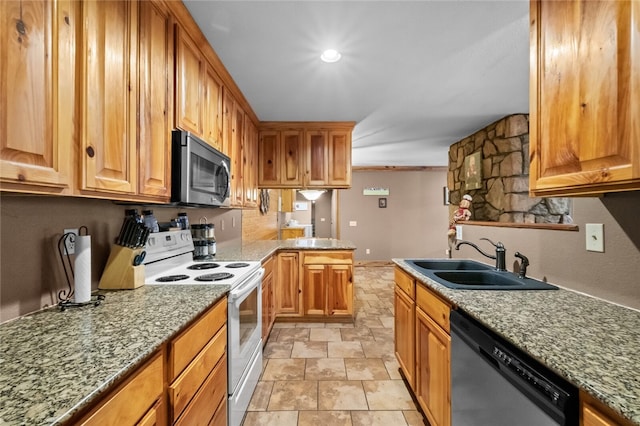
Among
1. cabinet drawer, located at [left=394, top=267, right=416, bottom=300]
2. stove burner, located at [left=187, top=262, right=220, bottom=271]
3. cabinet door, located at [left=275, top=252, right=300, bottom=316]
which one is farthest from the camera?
cabinet door, located at [left=275, top=252, right=300, bottom=316]

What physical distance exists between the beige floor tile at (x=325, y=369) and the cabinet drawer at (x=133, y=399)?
1.55 m

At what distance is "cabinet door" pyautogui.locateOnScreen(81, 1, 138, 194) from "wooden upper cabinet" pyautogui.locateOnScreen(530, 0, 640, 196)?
1720 mm

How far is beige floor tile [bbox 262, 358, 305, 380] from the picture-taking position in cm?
212

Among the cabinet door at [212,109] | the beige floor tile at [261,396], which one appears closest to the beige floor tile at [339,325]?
the beige floor tile at [261,396]

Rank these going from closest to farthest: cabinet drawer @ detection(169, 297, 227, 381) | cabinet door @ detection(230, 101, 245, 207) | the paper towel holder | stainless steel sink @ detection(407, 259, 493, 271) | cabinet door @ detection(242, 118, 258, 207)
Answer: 1. cabinet drawer @ detection(169, 297, 227, 381)
2. the paper towel holder
3. stainless steel sink @ detection(407, 259, 493, 271)
4. cabinet door @ detection(230, 101, 245, 207)
5. cabinet door @ detection(242, 118, 258, 207)

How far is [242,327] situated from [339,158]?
96.4 inches

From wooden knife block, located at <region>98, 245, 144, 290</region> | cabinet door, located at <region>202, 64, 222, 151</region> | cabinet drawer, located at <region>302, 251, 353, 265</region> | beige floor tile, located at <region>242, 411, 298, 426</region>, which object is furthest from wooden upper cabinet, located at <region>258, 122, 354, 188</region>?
beige floor tile, located at <region>242, 411, 298, 426</region>

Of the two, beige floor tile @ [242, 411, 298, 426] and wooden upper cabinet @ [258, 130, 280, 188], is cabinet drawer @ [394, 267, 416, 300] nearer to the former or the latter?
beige floor tile @ [242, 411, 298, 426]

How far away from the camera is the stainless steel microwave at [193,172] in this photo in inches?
60.2

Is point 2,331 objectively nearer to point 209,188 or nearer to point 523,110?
point 209,188

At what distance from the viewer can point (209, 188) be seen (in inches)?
72.3

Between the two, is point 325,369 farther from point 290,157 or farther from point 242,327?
point 290,157

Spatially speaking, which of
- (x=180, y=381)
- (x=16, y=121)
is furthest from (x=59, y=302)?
(x=16, y=121)

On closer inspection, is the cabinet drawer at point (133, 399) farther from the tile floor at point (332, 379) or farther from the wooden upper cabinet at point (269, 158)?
the wooden upper cabinet at point (269, 158)
